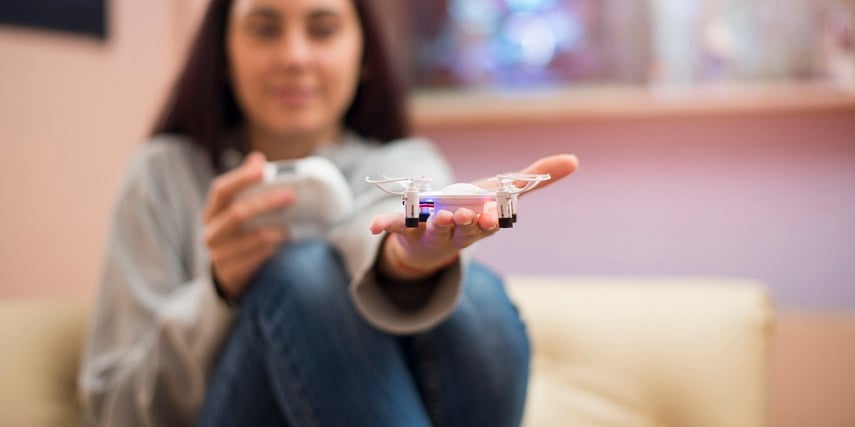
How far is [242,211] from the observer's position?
77 centimetres

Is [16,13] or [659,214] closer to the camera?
[16,13]

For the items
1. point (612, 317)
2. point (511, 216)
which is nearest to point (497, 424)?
point (511, 216)

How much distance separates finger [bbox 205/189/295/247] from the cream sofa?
38 centimetres

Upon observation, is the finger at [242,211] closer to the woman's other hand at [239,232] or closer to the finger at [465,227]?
the woman's other hand at [239,232]

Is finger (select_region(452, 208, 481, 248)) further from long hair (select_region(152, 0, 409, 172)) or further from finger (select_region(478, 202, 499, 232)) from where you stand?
long hair (select_region(152, 0, 409, 172))

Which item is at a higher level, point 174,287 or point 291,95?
point 291,95

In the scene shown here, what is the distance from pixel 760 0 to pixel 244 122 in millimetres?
1055

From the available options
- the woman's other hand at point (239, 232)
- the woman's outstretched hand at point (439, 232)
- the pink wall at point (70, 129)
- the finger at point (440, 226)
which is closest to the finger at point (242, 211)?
the woman's other hand at point (239, 232)

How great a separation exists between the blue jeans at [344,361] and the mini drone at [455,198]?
0.24 m

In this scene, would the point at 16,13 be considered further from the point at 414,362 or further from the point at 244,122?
the point at 414,362

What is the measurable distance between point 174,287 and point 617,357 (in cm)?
61

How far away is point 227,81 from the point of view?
1.14 m

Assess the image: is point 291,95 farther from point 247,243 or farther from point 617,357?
point 617,357

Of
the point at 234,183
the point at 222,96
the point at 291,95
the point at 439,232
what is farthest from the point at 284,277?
the point at 222,96
